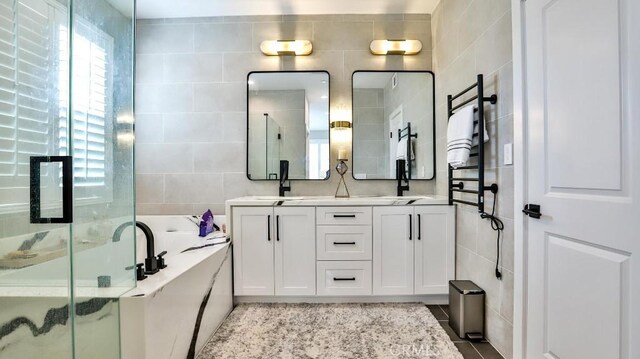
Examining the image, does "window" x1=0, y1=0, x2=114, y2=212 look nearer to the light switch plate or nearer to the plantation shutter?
the plantation shutter

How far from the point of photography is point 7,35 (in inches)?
42.6

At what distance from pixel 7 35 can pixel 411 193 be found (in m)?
2.69

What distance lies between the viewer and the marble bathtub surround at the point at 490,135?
58.4 inches

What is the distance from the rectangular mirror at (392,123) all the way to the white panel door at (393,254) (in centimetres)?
54

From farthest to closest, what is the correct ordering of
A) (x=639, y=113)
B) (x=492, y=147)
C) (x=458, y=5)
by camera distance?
(x=458, y=5) → (x=492, y=147) → (x=639, y=113)

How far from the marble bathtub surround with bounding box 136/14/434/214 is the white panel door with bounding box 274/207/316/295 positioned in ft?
1.67

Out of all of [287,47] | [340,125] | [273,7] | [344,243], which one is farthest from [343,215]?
[273,7]

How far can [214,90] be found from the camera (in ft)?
8.50

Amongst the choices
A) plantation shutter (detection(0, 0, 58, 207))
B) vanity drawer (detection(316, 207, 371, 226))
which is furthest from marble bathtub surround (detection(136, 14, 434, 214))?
plantation shutter (detection(0, 0, 58, 207))

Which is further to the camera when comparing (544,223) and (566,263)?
(544,223)

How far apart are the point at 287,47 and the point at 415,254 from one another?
6.99 ft

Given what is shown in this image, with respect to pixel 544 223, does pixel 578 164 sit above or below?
above

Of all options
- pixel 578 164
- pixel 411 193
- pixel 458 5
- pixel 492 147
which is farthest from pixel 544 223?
pixel 458 5

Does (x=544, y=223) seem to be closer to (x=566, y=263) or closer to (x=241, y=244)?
(x=566, y=263)
